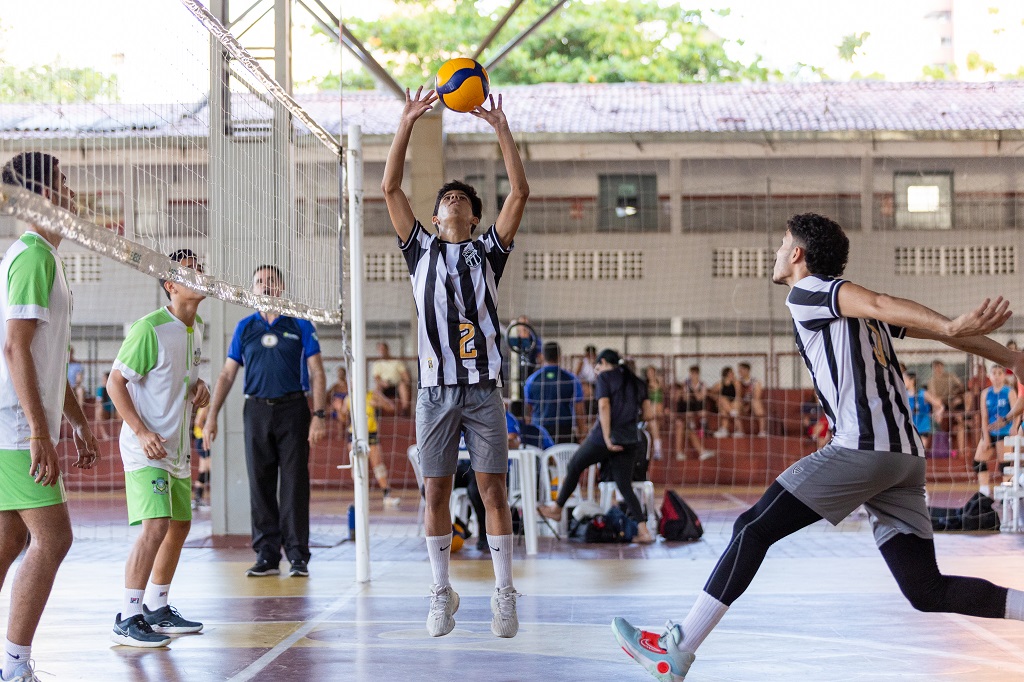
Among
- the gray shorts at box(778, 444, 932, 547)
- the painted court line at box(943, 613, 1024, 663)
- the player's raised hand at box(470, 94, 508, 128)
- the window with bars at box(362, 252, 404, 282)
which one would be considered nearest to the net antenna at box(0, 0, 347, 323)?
the player's raised hand at box(470, 94, 508, 128)

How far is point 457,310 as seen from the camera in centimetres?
561

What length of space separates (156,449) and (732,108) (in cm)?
1611

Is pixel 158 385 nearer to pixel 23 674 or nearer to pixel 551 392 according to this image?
pixel 23 674

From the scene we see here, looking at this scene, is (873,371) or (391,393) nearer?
(873,371)

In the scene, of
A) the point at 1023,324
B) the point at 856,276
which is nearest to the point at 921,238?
the point at 856,276

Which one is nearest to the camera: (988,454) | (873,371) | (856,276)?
(873,371)

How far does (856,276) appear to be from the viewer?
22.8 m

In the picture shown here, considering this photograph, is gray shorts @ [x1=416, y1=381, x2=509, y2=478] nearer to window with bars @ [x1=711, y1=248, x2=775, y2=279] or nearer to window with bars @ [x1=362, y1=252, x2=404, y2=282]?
window with bars @ [x1=362, y1=252, x2=404, y2=282]

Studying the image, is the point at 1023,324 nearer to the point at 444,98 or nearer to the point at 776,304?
the point at 776,304

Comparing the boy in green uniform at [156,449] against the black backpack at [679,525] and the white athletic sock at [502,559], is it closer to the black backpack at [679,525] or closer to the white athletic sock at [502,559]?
the white athletic sock at [502,559]

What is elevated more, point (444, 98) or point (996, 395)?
point (444, 98)

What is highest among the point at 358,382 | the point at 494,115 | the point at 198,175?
the point at 494,115

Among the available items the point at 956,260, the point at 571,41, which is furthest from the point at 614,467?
the point at 571,41

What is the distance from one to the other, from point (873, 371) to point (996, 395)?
11538 mm
